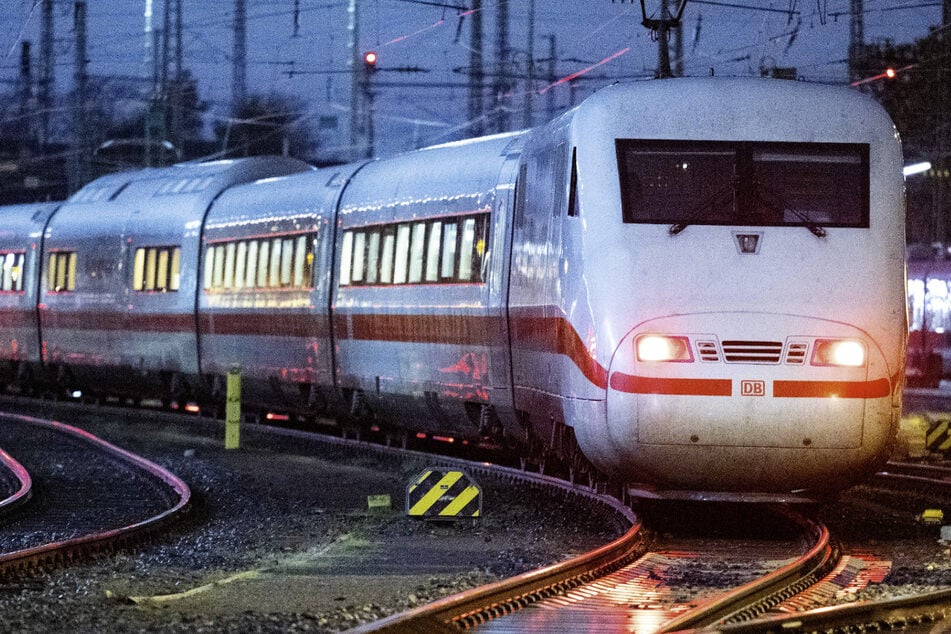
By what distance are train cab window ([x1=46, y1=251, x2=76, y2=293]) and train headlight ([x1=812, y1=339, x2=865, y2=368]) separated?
2126 cm

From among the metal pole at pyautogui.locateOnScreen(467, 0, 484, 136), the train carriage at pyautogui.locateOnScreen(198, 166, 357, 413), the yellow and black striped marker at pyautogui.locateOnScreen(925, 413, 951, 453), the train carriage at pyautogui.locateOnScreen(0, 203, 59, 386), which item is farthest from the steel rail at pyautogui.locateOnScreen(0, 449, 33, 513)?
the metal pole at pyautogui.locateOnScreen(467, 0, 484, 136)

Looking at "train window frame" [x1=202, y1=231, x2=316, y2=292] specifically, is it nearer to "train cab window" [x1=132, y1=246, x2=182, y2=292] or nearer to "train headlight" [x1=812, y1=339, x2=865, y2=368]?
"train cab window" [x1=132, y1=246, x2=182, y2=292]

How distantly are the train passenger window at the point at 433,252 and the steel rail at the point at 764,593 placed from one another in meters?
7.42

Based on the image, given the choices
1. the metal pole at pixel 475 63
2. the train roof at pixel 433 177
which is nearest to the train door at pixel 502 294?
the train roof at pixel 433 177

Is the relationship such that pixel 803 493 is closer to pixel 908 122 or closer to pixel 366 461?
pixel 366 461

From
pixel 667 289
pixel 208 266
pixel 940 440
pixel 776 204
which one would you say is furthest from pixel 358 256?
pixel 667 289

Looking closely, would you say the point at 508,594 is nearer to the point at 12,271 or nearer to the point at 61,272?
the point at 61,272

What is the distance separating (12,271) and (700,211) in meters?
23.9

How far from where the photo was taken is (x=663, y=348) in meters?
12.0

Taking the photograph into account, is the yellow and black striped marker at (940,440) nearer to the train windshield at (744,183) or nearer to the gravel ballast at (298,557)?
the gravel ballast at (298,557)

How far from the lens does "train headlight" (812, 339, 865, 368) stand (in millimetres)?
11945

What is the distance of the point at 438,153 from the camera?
65.4 feet

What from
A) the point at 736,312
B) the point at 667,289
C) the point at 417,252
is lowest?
the point at 417,252

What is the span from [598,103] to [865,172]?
6.40 feet
